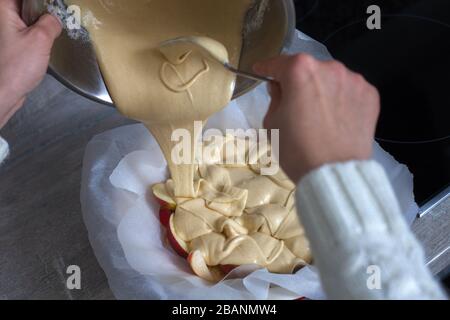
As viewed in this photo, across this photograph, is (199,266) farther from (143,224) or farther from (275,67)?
(275,67)

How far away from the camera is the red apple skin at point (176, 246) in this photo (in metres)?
0.94

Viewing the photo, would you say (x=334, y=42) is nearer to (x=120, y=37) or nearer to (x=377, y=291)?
(x=120, y=37)

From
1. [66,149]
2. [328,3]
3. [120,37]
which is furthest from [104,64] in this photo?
[328,3]

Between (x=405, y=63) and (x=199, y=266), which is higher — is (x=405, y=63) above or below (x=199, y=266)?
above

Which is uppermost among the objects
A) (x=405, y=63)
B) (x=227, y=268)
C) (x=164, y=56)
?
(x=164, y=56)

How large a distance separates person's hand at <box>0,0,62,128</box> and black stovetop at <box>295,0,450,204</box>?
569 millimetres

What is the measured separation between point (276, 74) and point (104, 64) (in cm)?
31

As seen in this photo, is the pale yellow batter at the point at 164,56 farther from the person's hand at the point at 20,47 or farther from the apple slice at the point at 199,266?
the apple slice at the point at 199,266

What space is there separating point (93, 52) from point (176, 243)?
0.33 metres

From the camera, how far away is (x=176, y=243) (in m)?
0.94

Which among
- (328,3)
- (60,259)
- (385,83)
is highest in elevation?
(328,3)

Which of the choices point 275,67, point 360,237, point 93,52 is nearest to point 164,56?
point 93,52

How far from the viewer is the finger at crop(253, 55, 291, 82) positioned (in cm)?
61
